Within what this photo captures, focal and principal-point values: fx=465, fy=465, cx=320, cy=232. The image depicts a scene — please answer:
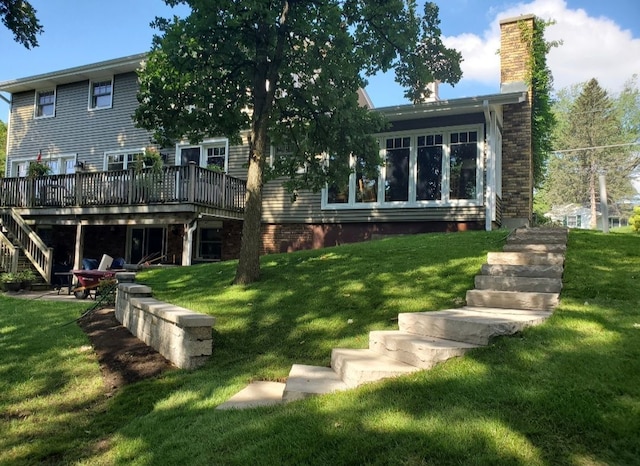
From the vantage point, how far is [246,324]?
223 inches

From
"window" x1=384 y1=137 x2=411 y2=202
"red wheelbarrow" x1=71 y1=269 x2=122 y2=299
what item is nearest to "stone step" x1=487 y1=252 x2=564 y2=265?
"window" x1=384 y1=137 x2=411 y2=202

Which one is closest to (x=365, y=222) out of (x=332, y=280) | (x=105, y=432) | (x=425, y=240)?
(x=425, y=240)

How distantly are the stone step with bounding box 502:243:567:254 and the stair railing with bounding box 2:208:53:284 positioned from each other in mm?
12519

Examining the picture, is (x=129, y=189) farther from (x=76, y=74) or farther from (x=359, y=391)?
(x=359, y=391)

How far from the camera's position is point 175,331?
4.87 m

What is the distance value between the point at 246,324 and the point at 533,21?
13.1m

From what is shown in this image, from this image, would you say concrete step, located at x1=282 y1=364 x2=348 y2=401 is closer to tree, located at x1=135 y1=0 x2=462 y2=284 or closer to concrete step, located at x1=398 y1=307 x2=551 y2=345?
concrete step, located at x1=398 y1=307 x2=551 y2=345

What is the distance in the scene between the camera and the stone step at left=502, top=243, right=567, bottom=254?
661 cm

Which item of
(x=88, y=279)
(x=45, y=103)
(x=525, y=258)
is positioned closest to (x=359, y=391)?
(x=525, y=258)

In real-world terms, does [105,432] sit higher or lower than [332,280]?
lower

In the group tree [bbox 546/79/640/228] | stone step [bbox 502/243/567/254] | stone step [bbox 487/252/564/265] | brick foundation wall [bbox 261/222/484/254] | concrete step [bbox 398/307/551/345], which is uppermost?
tree [bbox 546/79/640/228]

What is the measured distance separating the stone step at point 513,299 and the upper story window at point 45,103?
1999 cm

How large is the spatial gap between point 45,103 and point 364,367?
21.3 m

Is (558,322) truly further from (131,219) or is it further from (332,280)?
(131,219)
